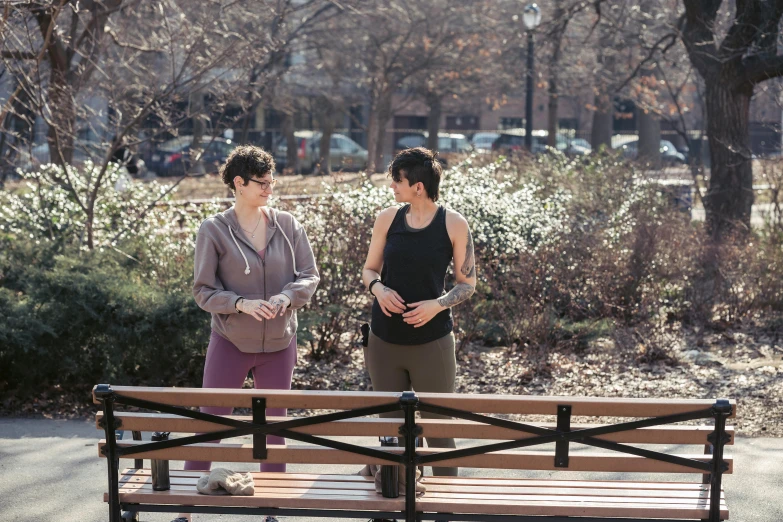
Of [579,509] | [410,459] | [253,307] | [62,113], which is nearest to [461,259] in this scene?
[253,307]

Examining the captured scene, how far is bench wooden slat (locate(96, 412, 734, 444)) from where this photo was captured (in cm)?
357

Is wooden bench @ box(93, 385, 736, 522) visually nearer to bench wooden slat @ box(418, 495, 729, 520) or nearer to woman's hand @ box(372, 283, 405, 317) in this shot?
bench wooden slat @ box(418, 495, 729, 520)

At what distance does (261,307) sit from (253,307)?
0.11ft

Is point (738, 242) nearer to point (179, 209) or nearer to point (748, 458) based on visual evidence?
point (748, 458)

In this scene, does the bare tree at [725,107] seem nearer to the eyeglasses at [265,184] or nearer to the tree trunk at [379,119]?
the eyeglasses at [265,184]

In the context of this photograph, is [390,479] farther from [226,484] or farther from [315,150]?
[315,150]

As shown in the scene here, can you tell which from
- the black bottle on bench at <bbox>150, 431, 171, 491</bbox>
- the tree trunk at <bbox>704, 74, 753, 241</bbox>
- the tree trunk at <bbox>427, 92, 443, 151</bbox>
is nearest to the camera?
the black bottle on bench at <bbox>150, 431, 171, 491</bbox>

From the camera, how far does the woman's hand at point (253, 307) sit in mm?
4086

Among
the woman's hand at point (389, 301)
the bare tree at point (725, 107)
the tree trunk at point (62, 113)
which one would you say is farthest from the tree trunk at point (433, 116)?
the woman's hand at point (389, 301)

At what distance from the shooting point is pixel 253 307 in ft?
13.4

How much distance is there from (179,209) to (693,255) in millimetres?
5079

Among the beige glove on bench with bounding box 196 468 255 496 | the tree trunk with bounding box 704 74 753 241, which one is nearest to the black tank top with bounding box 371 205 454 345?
the beige glove on bench with bounding box 196 468 255 496

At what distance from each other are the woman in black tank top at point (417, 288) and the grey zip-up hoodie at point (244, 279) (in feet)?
1.19

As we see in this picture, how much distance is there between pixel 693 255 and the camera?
942cm
